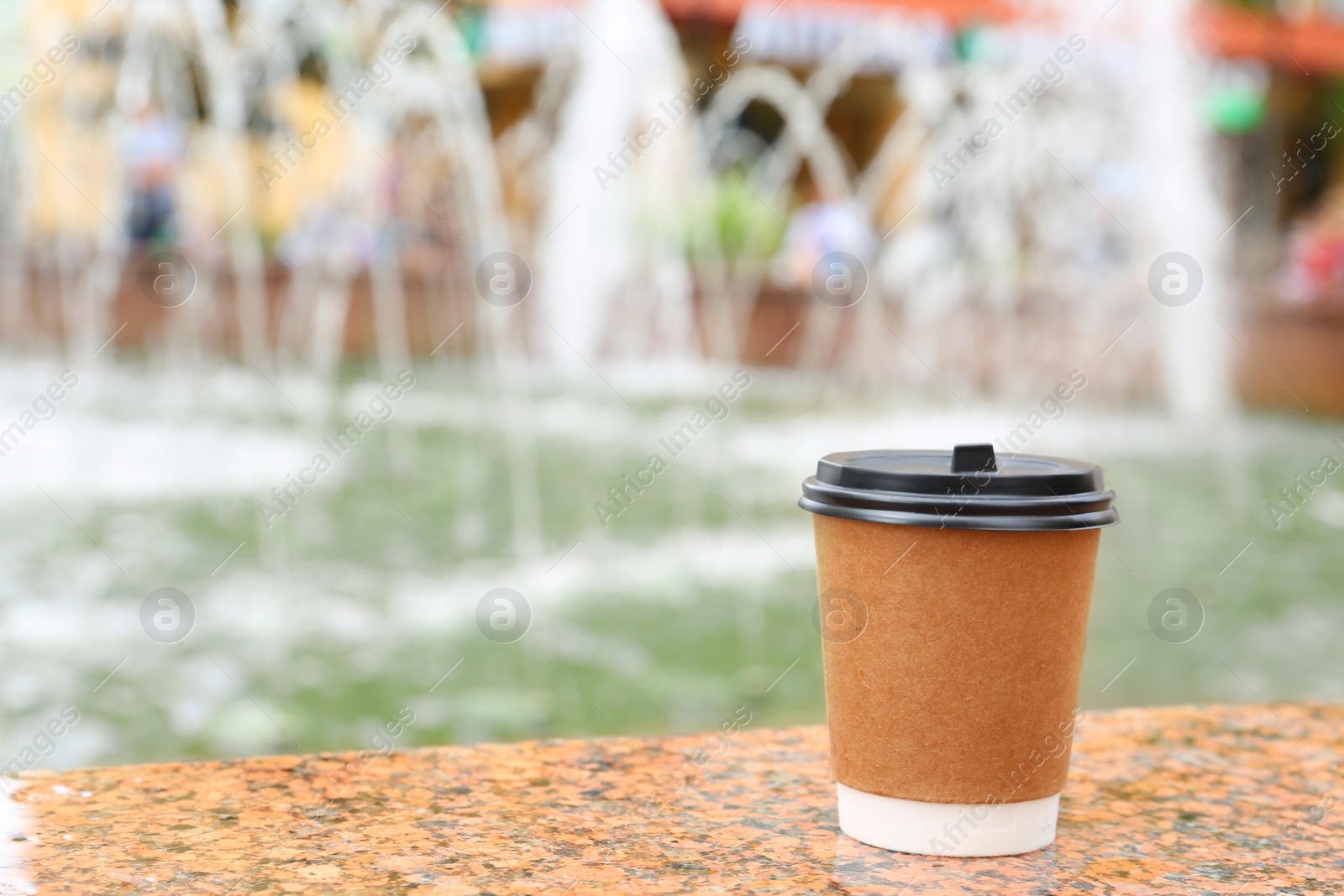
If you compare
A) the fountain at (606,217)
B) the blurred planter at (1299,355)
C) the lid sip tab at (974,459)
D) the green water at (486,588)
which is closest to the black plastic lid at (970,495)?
the lid sip tab at (974,459)

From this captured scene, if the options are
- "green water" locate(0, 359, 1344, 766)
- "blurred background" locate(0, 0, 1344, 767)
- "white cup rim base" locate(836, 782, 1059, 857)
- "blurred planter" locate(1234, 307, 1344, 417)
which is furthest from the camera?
"blurred planter" locate(1234, 307, 1344, 417)

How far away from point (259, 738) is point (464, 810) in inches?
94.8

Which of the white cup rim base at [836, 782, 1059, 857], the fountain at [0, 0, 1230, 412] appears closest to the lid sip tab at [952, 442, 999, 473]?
the white cup rim base at [836, 782, 1059, 857]

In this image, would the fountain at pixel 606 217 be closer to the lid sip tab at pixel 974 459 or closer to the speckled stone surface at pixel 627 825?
the speckled stone surface at pixel 627 825

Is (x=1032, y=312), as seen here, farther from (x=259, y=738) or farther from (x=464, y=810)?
(x=464, y=810)

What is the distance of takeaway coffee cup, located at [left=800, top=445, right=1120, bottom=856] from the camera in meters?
2.09

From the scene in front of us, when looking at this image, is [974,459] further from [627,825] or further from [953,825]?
[627,825]

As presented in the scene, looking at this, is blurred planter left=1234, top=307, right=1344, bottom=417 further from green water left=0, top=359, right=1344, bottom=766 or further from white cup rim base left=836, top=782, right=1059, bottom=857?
white cup rim base left=836, top=782, right=1059, bottom=857

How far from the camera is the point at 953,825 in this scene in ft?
7.20

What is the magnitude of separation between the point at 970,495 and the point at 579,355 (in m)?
9.28

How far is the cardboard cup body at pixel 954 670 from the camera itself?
82.8 inches

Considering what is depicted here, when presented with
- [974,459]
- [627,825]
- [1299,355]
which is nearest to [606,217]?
[1299,355]

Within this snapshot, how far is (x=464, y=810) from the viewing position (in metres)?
2.39

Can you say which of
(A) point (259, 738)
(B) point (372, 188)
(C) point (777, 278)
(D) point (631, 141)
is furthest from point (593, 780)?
(B) point (372, 188)
